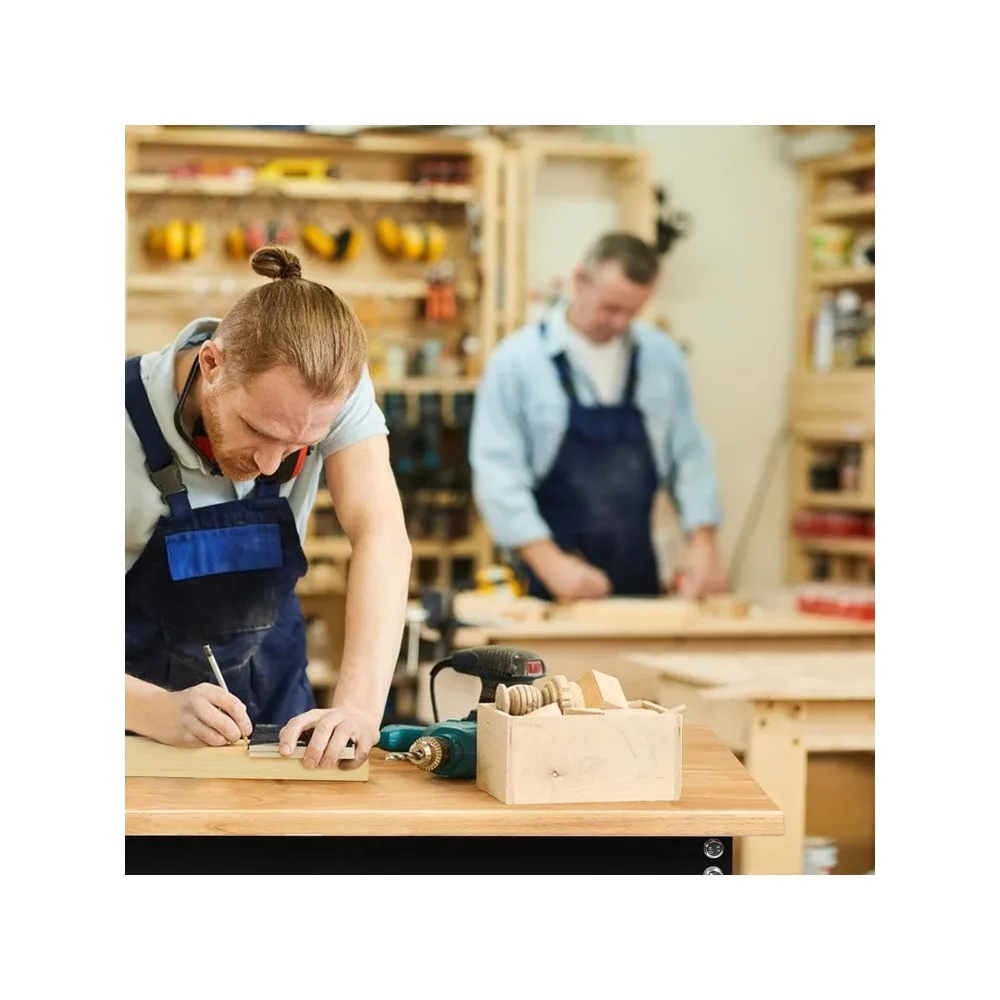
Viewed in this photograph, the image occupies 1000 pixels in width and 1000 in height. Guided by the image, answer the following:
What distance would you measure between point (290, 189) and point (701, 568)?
6.99 ft

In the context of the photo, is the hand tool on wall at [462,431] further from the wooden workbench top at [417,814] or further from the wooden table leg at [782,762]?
the wooden workbench top at [417,814]

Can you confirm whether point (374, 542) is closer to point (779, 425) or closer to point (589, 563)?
point (589, 563)

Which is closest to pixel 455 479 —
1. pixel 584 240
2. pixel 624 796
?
pixel 584 240

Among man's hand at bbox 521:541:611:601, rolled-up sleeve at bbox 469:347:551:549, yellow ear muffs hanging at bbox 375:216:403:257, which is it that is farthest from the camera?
yellow ear muffs hanging at bbox 375:216:403:257

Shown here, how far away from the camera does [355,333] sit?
2.37 metres

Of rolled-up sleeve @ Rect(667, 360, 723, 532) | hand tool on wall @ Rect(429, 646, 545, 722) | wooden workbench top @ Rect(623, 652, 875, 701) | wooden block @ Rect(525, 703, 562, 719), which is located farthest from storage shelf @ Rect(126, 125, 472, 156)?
wooden block @ Rect(525, 703, 562, 719)

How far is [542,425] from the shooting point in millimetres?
5211

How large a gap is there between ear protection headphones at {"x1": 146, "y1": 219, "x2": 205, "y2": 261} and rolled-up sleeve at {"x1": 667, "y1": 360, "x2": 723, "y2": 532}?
6.21ft

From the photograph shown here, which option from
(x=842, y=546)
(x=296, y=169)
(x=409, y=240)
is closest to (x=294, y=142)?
(x=296, y=169)

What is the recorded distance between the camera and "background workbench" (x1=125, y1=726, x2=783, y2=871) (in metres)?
2.18

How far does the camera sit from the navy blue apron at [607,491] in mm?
5285

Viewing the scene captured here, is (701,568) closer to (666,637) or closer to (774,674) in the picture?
(666,637)

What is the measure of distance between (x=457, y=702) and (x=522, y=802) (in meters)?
0.36

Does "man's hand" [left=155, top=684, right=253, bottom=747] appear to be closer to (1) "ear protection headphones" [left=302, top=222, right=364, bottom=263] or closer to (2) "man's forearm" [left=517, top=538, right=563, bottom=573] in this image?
(2) "man's forearm" [left=517, top=538, right=563, bottom=573]
